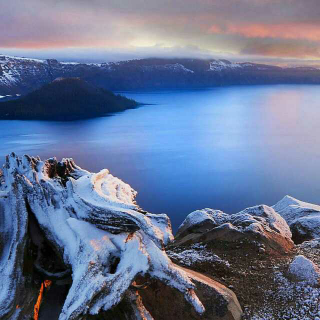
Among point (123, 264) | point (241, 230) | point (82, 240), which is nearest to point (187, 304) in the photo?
point (123, 264)

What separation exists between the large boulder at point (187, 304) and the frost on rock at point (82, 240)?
2.60ft

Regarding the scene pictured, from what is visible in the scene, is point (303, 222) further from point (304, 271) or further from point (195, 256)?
point (195, 256)

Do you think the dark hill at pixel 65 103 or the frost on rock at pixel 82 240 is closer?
the frost on rock at pixel 82 240

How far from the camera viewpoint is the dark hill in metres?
126

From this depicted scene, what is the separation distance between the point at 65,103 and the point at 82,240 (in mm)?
141419

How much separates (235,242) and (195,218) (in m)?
3.62

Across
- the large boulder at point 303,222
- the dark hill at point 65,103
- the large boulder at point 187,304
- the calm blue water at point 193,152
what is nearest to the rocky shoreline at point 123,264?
the large boulder at point 187,304

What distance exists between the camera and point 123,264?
7.79 metres

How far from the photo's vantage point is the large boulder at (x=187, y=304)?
323 inches

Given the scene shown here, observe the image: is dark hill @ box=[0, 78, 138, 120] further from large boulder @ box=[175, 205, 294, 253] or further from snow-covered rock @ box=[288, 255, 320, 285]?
snow-covered rock @ box=[288, 255, 320, 285]

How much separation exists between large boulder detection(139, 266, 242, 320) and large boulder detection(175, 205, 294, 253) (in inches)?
142

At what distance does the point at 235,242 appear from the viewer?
470 inches

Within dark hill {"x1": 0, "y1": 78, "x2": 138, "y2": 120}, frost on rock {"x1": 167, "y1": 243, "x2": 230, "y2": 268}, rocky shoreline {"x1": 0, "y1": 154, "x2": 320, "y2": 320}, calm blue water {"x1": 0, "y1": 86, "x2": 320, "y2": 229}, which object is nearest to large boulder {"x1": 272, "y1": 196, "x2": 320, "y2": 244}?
rocky shoreline {"x1": 0, "y1": 154, "x2": 320, "y2": 320}

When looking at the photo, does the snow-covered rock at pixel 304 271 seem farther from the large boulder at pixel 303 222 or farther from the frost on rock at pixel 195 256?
the large boulder at pixel 303 222
